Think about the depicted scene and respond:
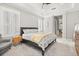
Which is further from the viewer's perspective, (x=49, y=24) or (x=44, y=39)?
(x=44, y=39)

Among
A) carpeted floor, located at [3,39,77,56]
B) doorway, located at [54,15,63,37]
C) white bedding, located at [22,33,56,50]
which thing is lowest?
carpeted floor, located at [3,39,77,56]

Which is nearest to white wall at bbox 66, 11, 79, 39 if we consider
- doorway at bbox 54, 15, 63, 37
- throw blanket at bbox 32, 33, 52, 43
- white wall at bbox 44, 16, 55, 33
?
doorway at bbox 54, 15, 63, 37

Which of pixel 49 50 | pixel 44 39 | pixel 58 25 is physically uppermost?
pixel 58 25

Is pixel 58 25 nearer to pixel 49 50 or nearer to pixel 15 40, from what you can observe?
pixel 49 50

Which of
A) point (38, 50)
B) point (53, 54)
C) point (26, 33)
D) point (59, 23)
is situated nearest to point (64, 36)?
point (59, 23)

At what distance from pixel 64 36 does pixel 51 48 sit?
409mm

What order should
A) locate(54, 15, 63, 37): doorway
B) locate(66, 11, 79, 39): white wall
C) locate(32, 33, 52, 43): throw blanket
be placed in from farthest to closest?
locate(32, 33, 52, 43): throw blanket, locate(54, 15, 63, 37): doorway, locate(66, 11, 79, 39): white wall

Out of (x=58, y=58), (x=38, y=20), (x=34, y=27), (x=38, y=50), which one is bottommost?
(x=58, y=58)

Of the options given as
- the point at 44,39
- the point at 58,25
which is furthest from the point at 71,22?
the point at 44,39

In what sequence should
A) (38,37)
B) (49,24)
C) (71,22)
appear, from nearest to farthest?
1. (71,22)
2. (49,24)
3. (38,37)

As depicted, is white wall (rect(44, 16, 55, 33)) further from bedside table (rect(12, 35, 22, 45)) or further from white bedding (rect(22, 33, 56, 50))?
bedside table (rect(12, 35, 22, 45))

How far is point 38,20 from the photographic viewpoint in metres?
2.04

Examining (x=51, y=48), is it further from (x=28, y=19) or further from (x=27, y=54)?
(x=28, y=19)

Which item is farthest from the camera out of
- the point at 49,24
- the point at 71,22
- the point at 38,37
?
the point at 38,37
